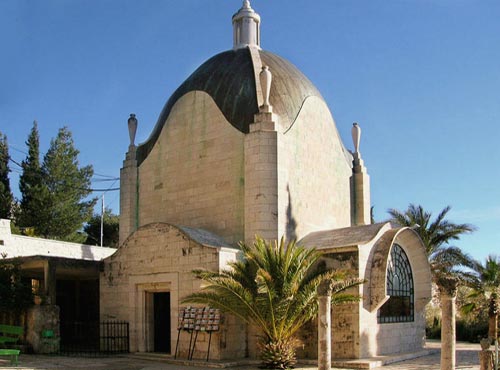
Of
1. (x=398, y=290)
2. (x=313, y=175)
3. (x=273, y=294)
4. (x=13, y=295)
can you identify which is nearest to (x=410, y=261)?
(x=398, y=290)

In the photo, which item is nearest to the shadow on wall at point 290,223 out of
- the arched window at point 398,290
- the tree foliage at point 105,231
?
the arched window at point 398,290

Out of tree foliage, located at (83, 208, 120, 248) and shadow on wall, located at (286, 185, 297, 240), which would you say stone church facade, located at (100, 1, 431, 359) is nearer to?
shadow on wall, located at (286, 185, 297, 240)

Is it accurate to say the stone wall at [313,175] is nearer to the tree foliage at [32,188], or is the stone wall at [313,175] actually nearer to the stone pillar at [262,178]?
the stone pillar at [262,178]

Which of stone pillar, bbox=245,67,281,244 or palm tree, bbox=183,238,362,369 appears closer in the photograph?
palm tree, bbox=183,238,362,369

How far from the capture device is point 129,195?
23.1 meters

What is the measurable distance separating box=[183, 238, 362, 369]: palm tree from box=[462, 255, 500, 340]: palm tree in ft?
19.0

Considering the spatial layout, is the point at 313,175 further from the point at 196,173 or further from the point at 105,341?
the point at 105,341

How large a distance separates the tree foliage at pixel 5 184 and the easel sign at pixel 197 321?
25.5 metres

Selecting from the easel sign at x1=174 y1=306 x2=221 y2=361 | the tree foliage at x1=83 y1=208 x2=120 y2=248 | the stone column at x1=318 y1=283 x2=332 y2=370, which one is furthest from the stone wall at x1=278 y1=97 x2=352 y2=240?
the tree foliage at x1=83 y1=208 x2=120 y2=248

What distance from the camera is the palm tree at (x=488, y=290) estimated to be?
18844 mm

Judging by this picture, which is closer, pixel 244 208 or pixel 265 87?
pixel 244 208

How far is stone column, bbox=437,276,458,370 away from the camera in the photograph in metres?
12.6

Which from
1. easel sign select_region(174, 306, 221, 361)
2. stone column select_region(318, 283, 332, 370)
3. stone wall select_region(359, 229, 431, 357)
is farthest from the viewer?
stone wall select_region(359, 229, 431, 357)

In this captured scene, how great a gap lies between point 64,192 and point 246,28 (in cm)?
2241
